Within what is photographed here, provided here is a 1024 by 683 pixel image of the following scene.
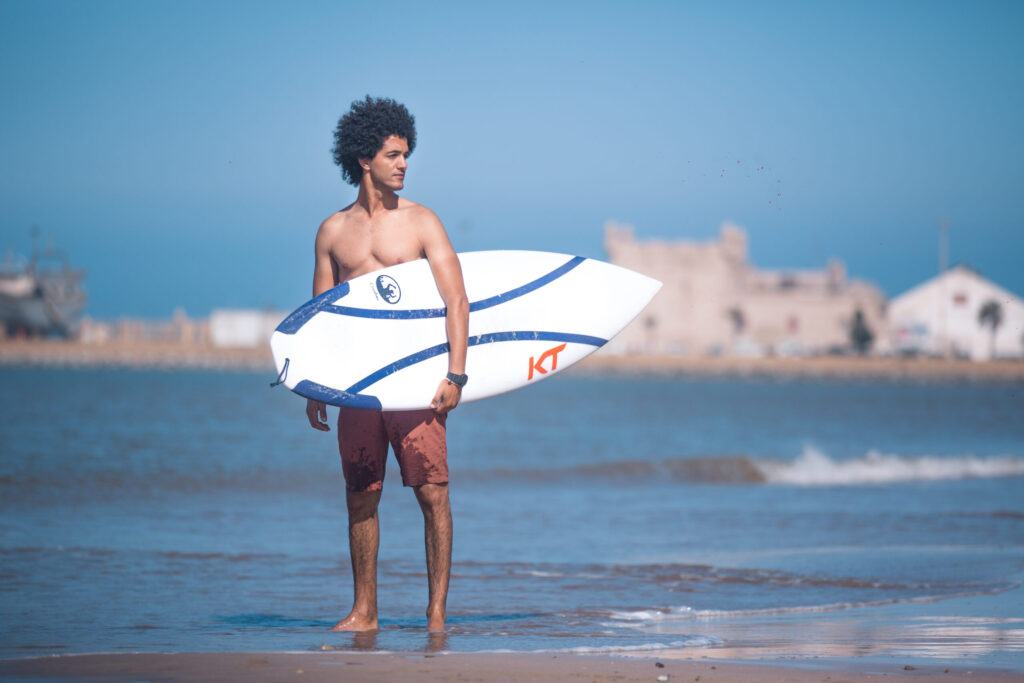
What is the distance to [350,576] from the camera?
633cm

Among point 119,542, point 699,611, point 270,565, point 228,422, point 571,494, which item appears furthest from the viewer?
point 228,422

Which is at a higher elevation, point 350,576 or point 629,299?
point 629,299

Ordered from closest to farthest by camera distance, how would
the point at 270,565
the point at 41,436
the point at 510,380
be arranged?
the point at 510,380
the point at 270,565
the point at 41,436

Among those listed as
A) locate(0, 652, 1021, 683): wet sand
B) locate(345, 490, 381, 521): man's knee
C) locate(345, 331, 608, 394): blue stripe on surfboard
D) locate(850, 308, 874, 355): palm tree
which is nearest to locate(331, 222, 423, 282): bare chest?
locate(345, 331, 608, 394): blue stripe on surfboard

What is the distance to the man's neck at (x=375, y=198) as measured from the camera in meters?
4.12

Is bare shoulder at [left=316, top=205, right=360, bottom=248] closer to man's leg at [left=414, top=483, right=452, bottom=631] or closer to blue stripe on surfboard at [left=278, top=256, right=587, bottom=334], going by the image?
blue stripe on surfboard at [left=278, top=256, right=587, bottom=334]

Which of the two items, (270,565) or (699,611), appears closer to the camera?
(699,611)

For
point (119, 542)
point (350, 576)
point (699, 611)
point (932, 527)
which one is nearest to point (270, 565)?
point (350, 576)

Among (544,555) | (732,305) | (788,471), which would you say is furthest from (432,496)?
(732,305)

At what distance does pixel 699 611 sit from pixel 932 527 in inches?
171

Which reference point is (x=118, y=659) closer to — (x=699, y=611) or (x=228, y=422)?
(x=699, y=611)

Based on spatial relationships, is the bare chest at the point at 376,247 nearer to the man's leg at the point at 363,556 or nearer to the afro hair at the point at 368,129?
the afro hair at the point at 368,129

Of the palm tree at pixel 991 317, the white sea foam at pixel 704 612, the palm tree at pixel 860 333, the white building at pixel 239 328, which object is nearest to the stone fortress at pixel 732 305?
the palm tree at pixel 860 333

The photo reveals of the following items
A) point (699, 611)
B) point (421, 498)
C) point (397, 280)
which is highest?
point (397, 280)
